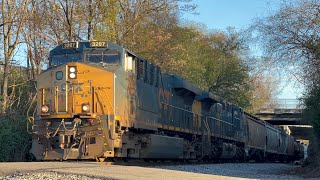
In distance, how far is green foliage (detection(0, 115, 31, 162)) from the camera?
718 inches

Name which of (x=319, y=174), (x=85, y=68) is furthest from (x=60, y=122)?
(x=319, y=174)

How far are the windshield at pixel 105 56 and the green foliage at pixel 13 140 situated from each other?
20.4 feet

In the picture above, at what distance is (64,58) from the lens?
1477cm

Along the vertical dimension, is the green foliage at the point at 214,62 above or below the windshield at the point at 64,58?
above

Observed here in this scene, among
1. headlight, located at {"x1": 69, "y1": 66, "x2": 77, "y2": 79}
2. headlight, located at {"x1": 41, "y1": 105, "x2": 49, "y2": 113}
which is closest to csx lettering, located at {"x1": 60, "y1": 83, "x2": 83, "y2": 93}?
headlight, located at {"x1": 69, "y1": 66, "x2": 77, "y2": 79}

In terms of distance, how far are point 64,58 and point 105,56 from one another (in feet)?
4.65

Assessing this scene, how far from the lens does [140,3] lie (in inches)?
1081

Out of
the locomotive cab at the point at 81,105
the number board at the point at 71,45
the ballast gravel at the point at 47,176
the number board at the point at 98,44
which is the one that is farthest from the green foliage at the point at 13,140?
the ballast gravel at the point at 47,176

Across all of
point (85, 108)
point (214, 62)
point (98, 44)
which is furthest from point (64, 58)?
point (214, 62)

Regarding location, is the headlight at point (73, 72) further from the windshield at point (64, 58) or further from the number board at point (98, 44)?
the number board at point (98, 44)

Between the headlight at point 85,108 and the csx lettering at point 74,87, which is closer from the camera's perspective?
the headlight at point 85,108

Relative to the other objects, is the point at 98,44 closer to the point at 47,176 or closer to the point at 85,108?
the point at 85,108

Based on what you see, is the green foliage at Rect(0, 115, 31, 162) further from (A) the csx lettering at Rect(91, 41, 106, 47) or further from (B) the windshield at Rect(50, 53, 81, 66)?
(A) the csx lettering at Rect(91, 41, 106, 47)

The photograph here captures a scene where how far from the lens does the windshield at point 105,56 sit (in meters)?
14.3
